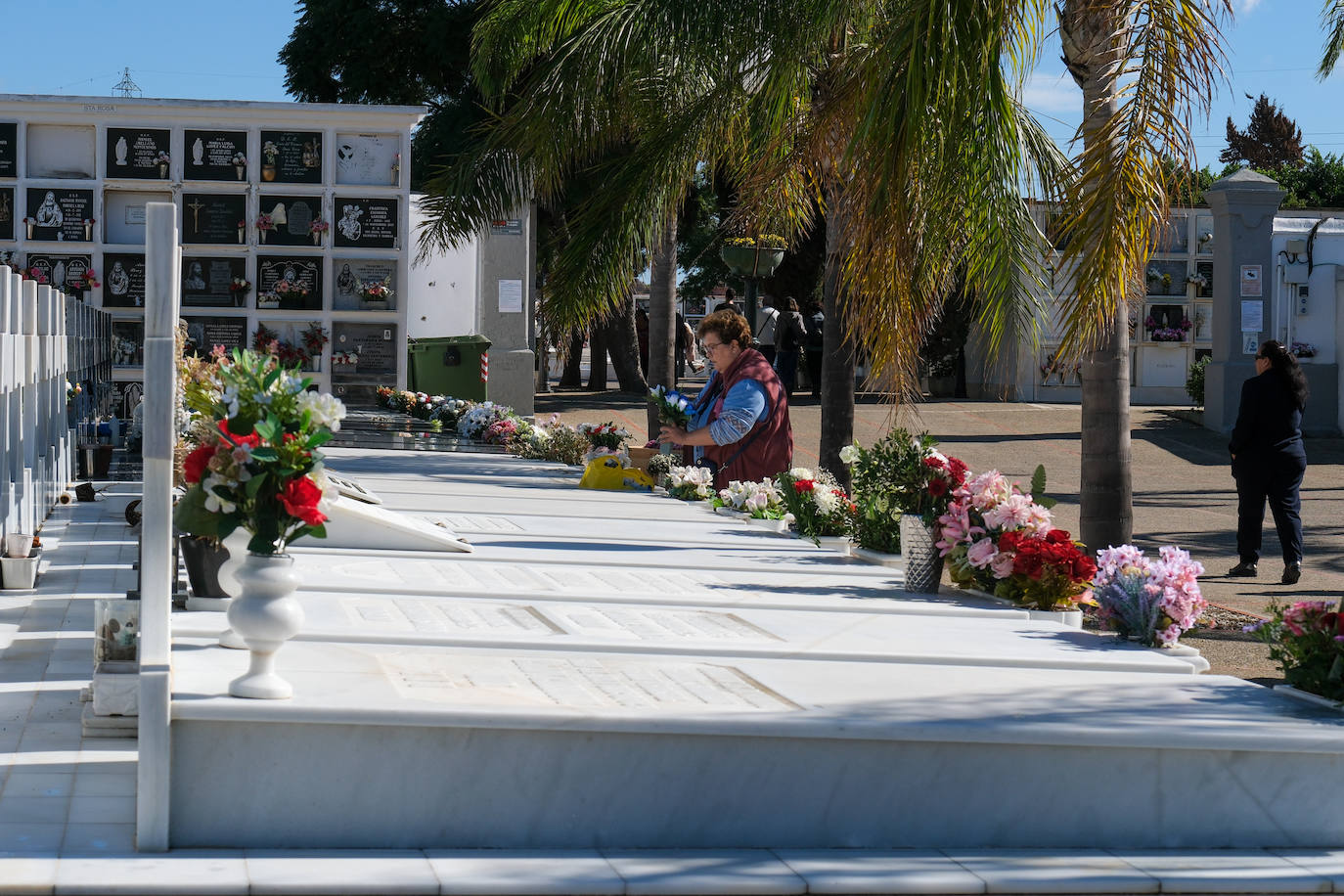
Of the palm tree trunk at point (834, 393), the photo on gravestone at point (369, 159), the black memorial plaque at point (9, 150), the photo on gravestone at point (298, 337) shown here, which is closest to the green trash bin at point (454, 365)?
the photo on gravestone at point (298, 337)

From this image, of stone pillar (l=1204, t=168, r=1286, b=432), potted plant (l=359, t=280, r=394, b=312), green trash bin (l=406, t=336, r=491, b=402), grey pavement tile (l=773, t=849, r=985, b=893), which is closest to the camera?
grey pavement tile (l=773, t=849, r=985, b=893)

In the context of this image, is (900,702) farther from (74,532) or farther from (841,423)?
(841,423)

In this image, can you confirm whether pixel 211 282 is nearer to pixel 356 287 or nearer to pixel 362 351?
pixel 356 287

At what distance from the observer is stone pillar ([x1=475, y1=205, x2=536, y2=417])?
2245 cm

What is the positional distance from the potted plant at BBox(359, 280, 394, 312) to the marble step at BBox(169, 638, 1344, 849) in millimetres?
13995

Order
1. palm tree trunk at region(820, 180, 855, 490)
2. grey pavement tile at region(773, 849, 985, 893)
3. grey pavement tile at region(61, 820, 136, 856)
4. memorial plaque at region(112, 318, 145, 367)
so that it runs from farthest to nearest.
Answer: memorial plaque at region(112, 318, 145, 367), palm tree trunk at region(820, 180, 855, 490), grey pavement tile at region(773, 849, 985, 893), grey pavement tile at region(61, 820, 136, 856)

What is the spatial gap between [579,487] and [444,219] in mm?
3036

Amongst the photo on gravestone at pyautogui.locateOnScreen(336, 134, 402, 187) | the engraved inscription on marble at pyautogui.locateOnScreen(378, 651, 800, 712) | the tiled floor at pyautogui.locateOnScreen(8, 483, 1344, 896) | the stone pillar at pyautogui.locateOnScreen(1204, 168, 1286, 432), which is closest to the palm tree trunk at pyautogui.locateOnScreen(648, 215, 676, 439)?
the photo on gravestone at pyautogui.locateOnScreen(336, 134, 402, 187)

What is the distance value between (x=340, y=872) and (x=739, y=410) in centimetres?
665

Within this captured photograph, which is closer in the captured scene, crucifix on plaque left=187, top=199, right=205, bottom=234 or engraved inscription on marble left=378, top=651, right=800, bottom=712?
engraved inscription on marble left=378, top=651, right=800, bottom=712

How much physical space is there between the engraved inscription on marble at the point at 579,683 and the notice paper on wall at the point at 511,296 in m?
17.5

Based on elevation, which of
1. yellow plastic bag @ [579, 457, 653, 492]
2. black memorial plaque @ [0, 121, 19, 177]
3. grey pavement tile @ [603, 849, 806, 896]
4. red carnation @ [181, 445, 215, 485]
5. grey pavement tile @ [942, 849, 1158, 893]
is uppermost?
black memorial plaque @ [0, 121, 19, 177]

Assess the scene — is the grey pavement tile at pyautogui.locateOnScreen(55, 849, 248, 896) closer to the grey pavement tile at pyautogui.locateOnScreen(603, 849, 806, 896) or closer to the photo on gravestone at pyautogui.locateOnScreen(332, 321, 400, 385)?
the grey pavement tile at pyautogui.locateOnScreen(603, 849, 806, 896)

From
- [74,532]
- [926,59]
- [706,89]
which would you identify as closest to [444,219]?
[706,89]
